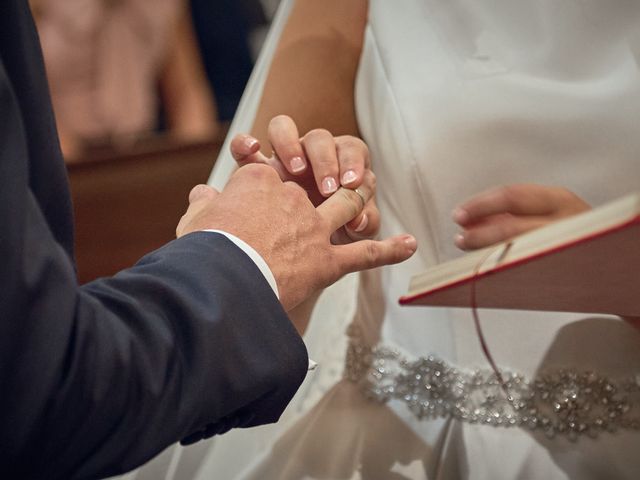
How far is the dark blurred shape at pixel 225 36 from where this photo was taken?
2174 millimetres

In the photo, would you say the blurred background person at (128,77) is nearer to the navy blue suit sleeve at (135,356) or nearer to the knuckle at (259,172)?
Result: the knuckle at (259,172)

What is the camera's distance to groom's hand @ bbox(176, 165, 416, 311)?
598 millimetres

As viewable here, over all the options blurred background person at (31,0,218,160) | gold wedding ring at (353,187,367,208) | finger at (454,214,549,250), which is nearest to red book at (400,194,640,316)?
finger at (454,214,549,250)

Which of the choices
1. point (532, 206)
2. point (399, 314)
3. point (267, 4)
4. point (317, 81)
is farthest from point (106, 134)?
point (532, 206)

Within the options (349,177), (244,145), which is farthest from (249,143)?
(349,177)

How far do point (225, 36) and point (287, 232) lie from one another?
1.68 meters

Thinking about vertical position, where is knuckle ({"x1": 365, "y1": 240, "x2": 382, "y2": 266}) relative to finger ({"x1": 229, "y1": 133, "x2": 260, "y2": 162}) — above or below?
below

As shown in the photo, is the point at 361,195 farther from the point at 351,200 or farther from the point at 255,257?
the point at 255,257

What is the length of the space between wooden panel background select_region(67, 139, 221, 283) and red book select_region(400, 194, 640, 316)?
4.64ft

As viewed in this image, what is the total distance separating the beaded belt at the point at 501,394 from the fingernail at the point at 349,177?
0.20 m

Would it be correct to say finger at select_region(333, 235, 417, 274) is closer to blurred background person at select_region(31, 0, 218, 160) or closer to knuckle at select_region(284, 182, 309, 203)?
knuckle at select_region(284, 182, 309, 203)

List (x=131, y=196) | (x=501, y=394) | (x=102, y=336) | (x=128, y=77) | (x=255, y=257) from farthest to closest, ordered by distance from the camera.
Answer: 1. (x=128, y=77)
2. (x=131, y=196)
3. (x=501, y=394)
4. (x=255, y=257)
5. (x=102, y=336)

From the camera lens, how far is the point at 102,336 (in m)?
0.46

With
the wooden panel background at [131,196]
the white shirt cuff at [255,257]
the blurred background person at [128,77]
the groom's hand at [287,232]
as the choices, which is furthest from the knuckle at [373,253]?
the blurred background person at [128,77]
